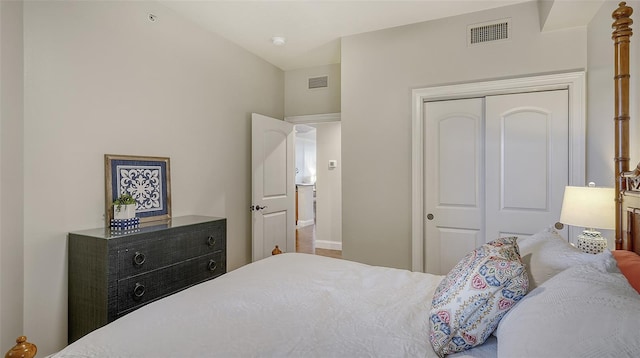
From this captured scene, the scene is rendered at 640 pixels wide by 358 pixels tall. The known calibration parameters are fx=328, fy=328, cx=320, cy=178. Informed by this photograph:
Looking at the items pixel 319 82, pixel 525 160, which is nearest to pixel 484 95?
pixel 525 160

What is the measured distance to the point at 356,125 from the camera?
Answer: 132 inches

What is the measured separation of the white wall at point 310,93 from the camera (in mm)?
4094

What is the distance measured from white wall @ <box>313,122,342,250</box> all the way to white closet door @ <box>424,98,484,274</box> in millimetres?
2569

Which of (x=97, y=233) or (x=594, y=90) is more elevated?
(x=594, y=90)

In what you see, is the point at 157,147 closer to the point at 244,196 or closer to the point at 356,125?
the point at 244,196

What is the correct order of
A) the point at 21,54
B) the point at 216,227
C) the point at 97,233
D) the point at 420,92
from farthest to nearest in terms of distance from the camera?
the point at 420,92 < the point at 216,227 < the point at 97,233 < the point at 21,54

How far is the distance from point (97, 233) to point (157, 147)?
2.85ft

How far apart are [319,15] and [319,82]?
1301 millimetres

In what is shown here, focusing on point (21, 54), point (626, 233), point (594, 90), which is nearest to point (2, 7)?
point (21, 54)

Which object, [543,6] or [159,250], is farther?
[543,6]

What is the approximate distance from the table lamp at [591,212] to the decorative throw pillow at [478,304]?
1083 mm

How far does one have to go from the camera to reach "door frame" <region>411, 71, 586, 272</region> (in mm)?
2557

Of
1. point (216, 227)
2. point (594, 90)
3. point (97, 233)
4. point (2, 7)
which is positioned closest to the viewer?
point (2, 7)

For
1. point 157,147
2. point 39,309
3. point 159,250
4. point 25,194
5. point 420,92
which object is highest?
point 420,92
